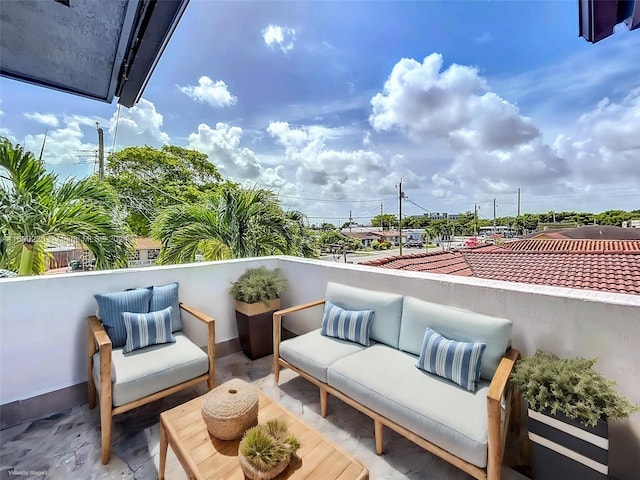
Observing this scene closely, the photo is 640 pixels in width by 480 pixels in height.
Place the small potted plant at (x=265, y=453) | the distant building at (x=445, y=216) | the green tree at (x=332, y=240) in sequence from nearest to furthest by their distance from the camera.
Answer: the small potted plant at (x=265, y=453), the green tree at (x=332, y=240), the distant building at (x=445, y=216)

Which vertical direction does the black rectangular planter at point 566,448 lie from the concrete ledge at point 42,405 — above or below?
above

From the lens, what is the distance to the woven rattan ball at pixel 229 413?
142cm

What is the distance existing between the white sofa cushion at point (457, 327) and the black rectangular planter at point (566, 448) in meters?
0.38

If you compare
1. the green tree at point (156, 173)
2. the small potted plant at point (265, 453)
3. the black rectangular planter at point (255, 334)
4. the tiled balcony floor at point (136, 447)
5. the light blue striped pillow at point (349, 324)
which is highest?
the green tree at point (156, 173)

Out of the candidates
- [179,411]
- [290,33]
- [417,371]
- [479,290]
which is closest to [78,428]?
[179,411]

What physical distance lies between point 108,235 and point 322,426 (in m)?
3.19

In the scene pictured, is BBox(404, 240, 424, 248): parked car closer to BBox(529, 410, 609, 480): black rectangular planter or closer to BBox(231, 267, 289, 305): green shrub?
BBox(231, 267, 289, 305): green shrub

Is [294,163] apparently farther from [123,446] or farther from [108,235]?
[123,446]

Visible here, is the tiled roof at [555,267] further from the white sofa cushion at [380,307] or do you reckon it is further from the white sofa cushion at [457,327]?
the white sofa cushion at [457,327]

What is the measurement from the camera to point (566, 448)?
142 cm

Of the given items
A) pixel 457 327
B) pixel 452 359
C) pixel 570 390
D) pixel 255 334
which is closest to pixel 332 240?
pixel 255 334

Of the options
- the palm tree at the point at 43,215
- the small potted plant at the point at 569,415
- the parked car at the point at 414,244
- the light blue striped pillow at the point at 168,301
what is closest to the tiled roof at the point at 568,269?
the small potted plant at the point at 569,415

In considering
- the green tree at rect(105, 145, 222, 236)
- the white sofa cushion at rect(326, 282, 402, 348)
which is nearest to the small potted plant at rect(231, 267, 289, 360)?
the white sofa cushion at rect(326, 282, 402, 348)

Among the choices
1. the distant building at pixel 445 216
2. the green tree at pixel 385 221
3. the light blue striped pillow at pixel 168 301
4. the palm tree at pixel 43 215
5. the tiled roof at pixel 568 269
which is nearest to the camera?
the light blue striped pillow at pixel 168 301
